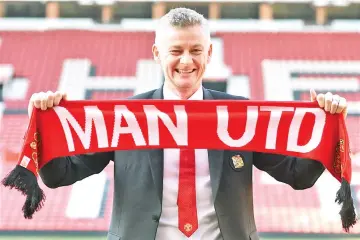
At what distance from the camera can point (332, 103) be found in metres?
1.85

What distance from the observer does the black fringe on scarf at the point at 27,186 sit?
5.77 feet

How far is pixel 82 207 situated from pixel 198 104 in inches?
205

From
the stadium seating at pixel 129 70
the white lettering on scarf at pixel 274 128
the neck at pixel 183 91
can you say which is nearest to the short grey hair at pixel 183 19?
the neck at pixel 183 91

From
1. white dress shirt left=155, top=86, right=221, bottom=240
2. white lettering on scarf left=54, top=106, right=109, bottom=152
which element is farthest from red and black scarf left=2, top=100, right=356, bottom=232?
white dress shirt left=155, top=86, right=221, bottom=240

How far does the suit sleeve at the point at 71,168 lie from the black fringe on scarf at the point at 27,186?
0.04 meters

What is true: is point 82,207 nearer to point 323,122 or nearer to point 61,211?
point 61,211

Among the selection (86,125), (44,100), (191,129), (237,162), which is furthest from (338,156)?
(44,100)

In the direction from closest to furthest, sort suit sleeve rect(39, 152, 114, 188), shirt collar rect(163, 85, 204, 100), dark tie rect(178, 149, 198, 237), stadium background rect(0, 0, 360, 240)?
dark tie rect(178, 149, 198, 237) < suit sleeve rect(39, 152, 114, 188) < shirt collar rect(163, 85, 204, 100) < stadium background rect(0, 0, 360, 240)

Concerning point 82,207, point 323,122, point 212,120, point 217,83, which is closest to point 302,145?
point 323,122

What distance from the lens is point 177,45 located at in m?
1.73

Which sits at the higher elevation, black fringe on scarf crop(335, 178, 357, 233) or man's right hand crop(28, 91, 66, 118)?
man's right hand crop(28, 91, 66, 118)

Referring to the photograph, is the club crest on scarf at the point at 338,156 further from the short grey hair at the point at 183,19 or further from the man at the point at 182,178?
the short grey hair at the point at 183,19

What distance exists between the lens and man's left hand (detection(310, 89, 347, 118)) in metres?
1.84

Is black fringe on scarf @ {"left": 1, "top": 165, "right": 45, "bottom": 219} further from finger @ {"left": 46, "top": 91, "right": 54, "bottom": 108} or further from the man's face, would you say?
the man's face
